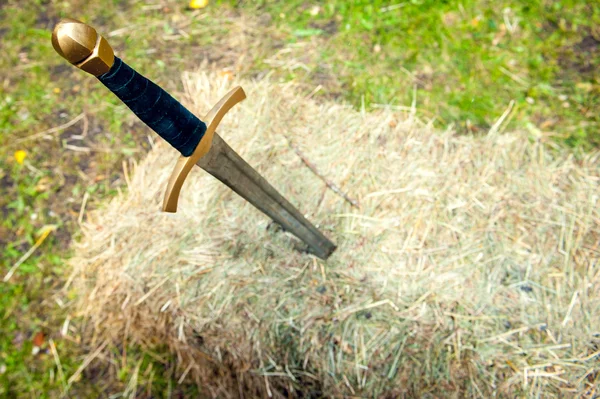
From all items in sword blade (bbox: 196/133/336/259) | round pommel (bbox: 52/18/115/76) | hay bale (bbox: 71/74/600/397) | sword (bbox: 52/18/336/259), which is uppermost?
round pommel (bbox: 52/18/115/76)

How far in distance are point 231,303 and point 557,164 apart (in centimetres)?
195

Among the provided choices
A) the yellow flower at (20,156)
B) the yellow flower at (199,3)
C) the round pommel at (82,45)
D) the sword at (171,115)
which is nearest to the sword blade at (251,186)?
the sword at (171,115)

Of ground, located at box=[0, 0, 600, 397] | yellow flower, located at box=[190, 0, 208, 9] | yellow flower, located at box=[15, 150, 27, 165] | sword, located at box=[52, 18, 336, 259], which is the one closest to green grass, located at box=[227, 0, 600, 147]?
ground, located at box=[0, 0, 600, 397]

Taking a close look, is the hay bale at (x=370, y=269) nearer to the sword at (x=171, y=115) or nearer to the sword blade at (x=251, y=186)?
the sword blade at (x=251, y=186)

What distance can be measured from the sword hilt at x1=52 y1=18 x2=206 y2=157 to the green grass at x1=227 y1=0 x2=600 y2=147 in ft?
5.87

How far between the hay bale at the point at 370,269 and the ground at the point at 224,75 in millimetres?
267

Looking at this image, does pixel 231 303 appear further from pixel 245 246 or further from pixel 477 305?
pixel 477 305

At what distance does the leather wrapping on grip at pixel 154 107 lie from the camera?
2.61ft

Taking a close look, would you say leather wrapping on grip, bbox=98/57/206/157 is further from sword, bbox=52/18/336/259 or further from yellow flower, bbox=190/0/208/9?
yellow flower, bbox=190/0/208/9

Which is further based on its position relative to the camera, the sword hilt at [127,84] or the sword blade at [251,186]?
the sword blade at [251,186]

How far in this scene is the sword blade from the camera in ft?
3.51

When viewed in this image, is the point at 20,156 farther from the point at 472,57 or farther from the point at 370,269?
the point at 472,57

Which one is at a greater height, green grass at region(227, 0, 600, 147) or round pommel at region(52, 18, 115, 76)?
round pommel at region(52, 18, 115, 76)

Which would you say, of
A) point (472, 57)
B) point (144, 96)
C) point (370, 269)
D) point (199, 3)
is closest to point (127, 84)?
point (144, 96)
